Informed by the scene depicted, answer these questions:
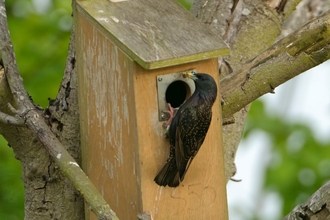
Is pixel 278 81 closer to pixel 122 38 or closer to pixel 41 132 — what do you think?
pixel 122 38

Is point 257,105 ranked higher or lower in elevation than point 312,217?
higher

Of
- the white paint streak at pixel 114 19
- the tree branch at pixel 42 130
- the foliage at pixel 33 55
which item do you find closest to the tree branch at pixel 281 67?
the white paint streak at pixel 114 19

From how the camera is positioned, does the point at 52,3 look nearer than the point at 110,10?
No

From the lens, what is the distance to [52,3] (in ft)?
18.9

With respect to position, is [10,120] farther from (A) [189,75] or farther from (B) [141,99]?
(A) [189,75]

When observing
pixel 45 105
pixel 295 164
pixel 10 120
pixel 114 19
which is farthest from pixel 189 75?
pixel 295 164

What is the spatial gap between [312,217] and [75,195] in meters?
1.28

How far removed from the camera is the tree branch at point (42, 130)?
2.88 m

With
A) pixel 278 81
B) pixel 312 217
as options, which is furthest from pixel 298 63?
pixel 312 217

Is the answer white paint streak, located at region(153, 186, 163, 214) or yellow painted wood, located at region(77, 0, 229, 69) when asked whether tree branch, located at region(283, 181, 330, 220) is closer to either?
white paint streak, located at region(153, 186, 163, 214)

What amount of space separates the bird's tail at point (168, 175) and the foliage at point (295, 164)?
3244 millimetres

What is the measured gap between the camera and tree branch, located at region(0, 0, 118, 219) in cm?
288

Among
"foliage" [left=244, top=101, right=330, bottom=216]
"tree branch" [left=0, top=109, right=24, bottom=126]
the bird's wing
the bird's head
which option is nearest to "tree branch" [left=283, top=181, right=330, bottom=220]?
the bird's wing

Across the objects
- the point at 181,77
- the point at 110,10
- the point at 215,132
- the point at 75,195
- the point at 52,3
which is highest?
the point at 52,3
